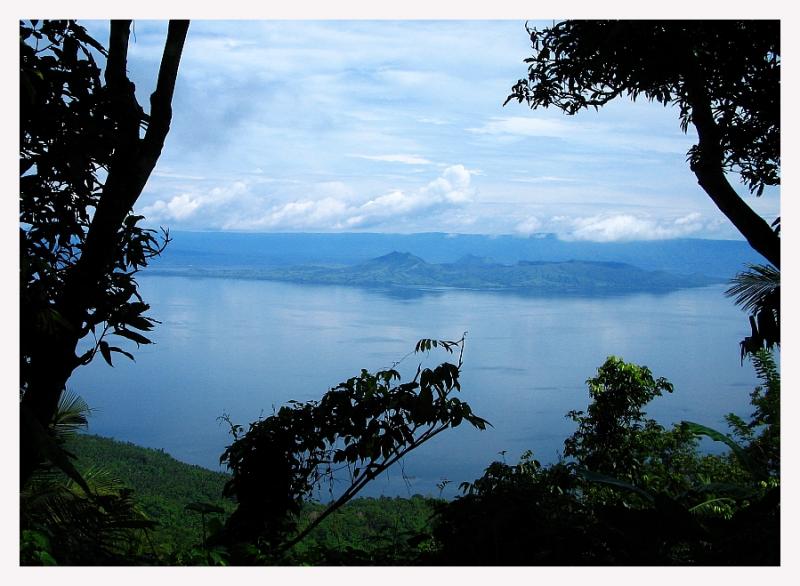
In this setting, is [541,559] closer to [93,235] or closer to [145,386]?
[93,235]

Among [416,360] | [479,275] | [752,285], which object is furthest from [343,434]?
[479,275]

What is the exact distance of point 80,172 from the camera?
253 centimetres

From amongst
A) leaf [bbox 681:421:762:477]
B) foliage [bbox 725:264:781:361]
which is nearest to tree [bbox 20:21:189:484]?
foliage [bbox 725:264:781:361]

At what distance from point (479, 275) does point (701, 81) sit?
14498mm

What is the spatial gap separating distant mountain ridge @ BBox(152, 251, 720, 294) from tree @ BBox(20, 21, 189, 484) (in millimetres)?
11903

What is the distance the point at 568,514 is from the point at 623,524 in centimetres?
24

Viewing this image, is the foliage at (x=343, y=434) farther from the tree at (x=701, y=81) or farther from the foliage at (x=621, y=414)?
the foliage at (x=621, y=414)

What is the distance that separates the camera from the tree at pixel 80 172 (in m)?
2.49

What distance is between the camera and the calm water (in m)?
8.25

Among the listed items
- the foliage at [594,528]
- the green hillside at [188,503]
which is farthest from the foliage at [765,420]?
the green hillside at [188,503]

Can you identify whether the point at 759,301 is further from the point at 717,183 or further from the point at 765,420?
the point at 765,420

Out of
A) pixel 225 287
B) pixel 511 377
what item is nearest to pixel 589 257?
pixel 511 377

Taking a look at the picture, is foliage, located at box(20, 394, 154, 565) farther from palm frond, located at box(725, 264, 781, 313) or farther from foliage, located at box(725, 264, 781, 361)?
palm frond, located at box(725, 264, 781, 313)

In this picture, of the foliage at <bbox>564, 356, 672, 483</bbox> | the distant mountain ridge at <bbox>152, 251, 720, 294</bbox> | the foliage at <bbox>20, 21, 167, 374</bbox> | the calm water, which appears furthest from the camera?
the distant mountain ridge at <bbox>152, 251, 720, 294</bbox>
